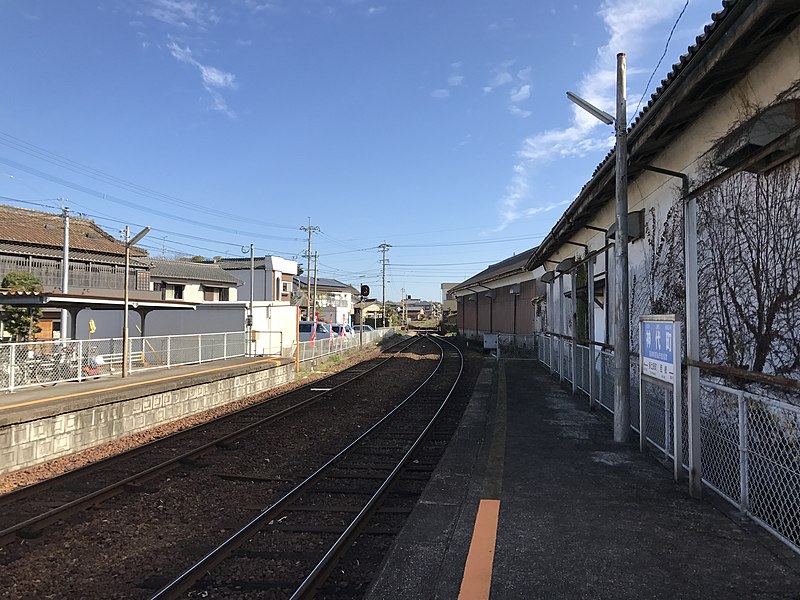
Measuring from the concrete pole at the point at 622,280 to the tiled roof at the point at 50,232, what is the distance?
92.4 feet

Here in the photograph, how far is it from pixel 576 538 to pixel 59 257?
29.6 meters

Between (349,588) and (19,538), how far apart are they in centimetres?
336

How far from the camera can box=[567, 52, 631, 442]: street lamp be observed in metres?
6.49

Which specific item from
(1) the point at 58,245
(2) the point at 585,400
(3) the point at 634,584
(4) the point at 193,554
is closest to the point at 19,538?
(4) the point at 193,554

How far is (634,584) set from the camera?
10.2 ft

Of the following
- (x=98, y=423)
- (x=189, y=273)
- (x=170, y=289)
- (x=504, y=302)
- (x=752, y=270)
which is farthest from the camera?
(x=189, y=273)

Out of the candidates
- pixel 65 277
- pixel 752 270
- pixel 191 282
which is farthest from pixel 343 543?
pixel 191 282

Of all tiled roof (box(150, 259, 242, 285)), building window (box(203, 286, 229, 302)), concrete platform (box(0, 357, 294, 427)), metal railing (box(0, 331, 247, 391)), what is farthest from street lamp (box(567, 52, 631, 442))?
building window (box(203, 286, 229, 302))

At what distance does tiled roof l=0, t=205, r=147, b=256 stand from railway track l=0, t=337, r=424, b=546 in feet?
71.1

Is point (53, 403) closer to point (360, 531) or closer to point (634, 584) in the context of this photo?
point (360, 531)

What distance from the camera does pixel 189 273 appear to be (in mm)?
36906

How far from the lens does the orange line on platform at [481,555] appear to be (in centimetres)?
308

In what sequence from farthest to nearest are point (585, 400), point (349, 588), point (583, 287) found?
point (583, 287) → point (585, 400) → point (349, 588)

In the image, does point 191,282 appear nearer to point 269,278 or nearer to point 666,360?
point 269,278
